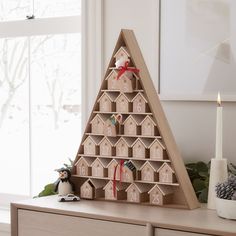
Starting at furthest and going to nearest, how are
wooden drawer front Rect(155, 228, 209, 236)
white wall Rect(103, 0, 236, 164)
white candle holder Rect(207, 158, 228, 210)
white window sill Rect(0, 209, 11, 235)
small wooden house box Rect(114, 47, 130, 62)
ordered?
white window sill Rect(0, 209, 11, 235) → white wall Rect(103, 0, 236, 164) → small wooden house box Rect(114, 47, 130, 62) → white candle holder Rect(207, 158, 228, 210) → wooden drawer front Rect(155, 228, 209, 236)

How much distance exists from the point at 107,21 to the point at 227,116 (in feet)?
1.93

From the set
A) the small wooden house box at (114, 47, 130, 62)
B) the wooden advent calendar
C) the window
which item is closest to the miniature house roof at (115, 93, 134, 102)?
the wooden advent calendar

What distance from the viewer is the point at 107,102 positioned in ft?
5.56

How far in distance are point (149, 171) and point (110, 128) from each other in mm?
178

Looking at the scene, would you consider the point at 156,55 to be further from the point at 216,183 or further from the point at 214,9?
the point at 216,183

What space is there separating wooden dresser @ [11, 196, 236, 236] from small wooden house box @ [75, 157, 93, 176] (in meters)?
0.10

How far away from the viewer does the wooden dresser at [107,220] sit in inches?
54.2

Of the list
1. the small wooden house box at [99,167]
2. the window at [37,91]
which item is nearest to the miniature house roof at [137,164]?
the small wooden house box at [99,167]

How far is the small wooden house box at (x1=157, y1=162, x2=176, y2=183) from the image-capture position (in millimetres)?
1583

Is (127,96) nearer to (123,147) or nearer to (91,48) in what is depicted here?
(123,147)

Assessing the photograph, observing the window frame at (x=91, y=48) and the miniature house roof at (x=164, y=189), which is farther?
the window frame at (x=91, y=48)

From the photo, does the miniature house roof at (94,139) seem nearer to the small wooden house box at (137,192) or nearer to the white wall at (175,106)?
the small wooden house box at (137,192)

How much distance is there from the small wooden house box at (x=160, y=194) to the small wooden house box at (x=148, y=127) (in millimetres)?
153

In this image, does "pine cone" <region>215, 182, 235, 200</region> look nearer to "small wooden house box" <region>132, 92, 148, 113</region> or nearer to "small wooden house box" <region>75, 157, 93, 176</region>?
"small wooden house box" <region>132, 92, 148, 113</region>
